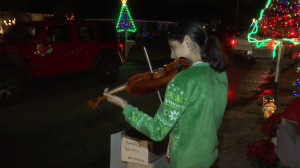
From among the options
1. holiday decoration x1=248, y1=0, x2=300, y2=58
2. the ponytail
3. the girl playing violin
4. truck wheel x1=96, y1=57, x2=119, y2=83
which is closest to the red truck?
truck wheel x1=96, y1=57, x2=119, y2=83

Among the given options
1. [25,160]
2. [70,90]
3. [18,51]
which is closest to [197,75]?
[25,160]

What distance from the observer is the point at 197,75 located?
5.14 feet

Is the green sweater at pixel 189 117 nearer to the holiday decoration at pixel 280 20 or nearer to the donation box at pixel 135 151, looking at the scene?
the donation box at pixel 135 151

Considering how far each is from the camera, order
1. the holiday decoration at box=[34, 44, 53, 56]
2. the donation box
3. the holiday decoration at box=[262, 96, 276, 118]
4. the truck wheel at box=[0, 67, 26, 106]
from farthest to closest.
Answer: the holiday decoration at box=[34, 44, 53, 56] → the truck wheel at box=[0, 67, 26, 106] → the holiday decoration at box=[262, 96, 276, 118] → the donation box

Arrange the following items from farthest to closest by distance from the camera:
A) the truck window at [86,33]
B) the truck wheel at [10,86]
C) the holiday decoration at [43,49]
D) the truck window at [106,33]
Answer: the truck window at [106,33], the truck window at [86,33], the holiday decoration at [43,49], the truck wheel at [10,86]

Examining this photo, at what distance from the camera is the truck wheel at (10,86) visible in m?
7.15

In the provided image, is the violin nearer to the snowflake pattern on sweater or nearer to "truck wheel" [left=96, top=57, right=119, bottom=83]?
the snowflake pattern on sweater

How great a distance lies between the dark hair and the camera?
1656mm

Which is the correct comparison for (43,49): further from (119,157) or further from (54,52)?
(119,157)

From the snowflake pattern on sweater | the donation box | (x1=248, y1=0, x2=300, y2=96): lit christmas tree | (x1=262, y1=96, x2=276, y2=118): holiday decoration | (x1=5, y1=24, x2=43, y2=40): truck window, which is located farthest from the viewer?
(x1=5, y1=24, x2=43, y2=40): truck window

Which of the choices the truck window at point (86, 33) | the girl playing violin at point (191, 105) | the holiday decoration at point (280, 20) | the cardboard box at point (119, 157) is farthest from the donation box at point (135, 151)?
the truck window at point (86, 33)

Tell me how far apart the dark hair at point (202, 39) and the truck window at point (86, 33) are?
25.4 feet

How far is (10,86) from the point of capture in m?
7.31

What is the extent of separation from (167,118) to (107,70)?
28.0 ft
